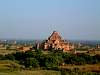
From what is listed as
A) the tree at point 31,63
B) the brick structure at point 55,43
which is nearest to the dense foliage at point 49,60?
the tree at point 31,63

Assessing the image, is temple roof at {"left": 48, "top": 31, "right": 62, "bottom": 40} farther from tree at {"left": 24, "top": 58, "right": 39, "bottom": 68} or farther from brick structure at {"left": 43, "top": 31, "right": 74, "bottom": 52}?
tree at {"left": 24, "top": 58, "right": 39, "bottom": 68}

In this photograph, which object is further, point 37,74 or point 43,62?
point 43,62

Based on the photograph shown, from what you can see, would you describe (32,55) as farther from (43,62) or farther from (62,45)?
(62,45)

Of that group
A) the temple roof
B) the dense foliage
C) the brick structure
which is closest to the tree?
the dense foliage

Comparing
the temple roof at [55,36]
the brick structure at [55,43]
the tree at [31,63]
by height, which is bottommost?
the tree at [31,63]

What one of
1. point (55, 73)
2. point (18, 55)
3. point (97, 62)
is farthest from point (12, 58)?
point (55, 73)

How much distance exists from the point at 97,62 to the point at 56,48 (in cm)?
2822

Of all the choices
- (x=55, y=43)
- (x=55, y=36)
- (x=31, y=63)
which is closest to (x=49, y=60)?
(x=31, y=63)

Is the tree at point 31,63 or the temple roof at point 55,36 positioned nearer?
the tree at point 31,63

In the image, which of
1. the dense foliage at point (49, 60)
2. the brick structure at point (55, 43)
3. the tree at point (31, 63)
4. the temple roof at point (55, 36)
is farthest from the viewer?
the temple roof at point (55, 36)

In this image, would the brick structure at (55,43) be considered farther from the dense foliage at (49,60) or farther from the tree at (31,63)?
the tree at (31,63)

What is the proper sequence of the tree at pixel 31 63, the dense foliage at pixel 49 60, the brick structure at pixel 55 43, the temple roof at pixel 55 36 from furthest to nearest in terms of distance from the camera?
the temple roof at pixel 55 36 → the brick structure at pixel 55 43 → the dense foliage at pixel 49 60 → the tree at pixel 31 63

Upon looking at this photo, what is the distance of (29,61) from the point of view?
56.6 m

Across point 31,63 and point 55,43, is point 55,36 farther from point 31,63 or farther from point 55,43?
point 31,63
